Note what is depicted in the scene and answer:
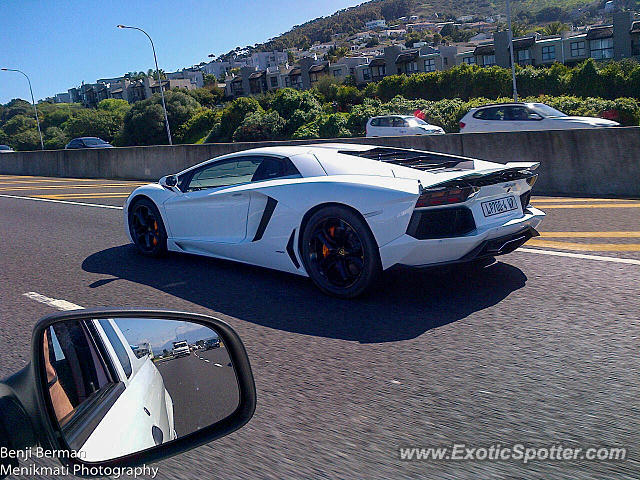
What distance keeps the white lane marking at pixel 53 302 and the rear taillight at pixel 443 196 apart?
300 centimetres

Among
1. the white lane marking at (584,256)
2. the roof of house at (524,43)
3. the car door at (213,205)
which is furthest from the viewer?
the roof of house at (524,43)

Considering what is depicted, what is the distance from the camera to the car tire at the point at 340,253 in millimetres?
5203

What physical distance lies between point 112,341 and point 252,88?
451 ft

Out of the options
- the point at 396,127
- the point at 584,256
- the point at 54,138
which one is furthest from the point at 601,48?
the point at 584,256

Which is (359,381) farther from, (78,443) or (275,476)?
(78,443)

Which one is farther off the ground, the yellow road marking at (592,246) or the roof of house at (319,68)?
the roof of house at (319,68)

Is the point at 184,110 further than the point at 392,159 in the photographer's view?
Yes

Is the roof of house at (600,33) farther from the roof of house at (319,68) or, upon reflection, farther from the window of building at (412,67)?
the roof of house at (319,68)

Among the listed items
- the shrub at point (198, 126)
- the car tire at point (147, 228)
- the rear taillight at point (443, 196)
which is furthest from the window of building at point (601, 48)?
the rear taillight at point (443, 196)

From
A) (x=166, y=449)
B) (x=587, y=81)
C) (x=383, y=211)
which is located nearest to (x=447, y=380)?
(x=383, y=211)

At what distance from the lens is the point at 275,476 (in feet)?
9.57

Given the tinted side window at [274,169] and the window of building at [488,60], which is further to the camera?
the window of building at [488,60]

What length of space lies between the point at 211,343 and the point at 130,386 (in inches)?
12.9

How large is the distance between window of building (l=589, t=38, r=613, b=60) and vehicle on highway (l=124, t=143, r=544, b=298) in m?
89.6
